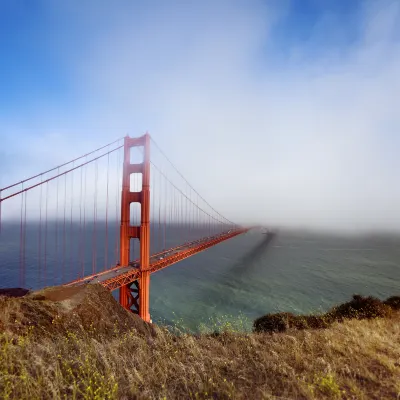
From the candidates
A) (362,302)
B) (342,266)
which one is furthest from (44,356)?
(342,266)

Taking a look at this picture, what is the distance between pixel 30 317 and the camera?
627 cm

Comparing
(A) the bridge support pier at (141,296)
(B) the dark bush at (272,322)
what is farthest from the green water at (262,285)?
(B) the dark bush at (272,322)

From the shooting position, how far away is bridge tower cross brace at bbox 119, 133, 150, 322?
61.9 ft

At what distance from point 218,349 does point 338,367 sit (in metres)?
2.01

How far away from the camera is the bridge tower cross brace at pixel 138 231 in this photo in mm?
18875

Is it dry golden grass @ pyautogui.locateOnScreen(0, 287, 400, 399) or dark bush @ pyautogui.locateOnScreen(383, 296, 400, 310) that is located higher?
dry golden grass @ pyautogui.locateOnScreen(0, 287, 400, 399)

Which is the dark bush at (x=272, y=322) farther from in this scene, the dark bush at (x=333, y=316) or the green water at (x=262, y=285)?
the green water at (x=262, y=285)

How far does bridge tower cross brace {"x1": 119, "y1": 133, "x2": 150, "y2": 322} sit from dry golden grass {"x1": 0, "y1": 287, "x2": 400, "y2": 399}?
14.9 metres

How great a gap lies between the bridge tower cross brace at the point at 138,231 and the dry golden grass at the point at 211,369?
48.9 feet

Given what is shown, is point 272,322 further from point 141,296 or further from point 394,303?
point 141,296

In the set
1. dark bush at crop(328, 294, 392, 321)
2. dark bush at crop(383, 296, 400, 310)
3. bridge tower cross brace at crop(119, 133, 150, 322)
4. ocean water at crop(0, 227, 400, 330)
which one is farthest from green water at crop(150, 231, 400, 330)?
dark bush at crop(383, 296, 400, 310)

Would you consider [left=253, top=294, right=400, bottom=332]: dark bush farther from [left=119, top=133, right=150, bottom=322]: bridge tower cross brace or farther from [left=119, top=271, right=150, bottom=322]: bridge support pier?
[left=119, top=133, right=150, bottom=322]: bridge tower cross brace

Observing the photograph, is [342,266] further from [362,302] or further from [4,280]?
[4,280]

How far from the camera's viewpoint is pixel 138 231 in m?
20.7
